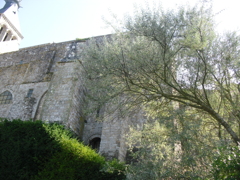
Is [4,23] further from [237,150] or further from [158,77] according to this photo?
[237,150]

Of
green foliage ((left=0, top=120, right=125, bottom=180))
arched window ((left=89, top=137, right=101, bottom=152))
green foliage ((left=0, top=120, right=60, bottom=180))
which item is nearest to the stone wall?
arched window ((left=89, top=137, right=101, bottom=152))

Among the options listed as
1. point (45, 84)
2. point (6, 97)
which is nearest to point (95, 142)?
point (45, 84)

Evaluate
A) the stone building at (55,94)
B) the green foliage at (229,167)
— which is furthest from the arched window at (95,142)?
the green foliage at (229,167)

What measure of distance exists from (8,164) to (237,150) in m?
5.87

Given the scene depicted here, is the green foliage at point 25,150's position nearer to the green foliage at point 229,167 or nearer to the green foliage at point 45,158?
the green foliage at point 45,158

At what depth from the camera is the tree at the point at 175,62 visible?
16.2 feet

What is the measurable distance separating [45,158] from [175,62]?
4.52 meters

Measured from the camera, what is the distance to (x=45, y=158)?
228 inches

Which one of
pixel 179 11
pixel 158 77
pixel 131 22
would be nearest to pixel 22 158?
pixel 158 77

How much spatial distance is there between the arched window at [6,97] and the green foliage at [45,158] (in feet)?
23.9

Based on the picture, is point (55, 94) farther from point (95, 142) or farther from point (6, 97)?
point (6, 97)

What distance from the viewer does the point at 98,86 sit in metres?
5.53

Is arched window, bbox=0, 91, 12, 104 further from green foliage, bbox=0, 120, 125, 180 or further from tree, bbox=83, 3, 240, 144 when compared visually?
tree, bbox=83, 3, 240, 144

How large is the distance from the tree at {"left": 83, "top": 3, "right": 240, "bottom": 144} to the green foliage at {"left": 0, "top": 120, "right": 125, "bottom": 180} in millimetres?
1783
